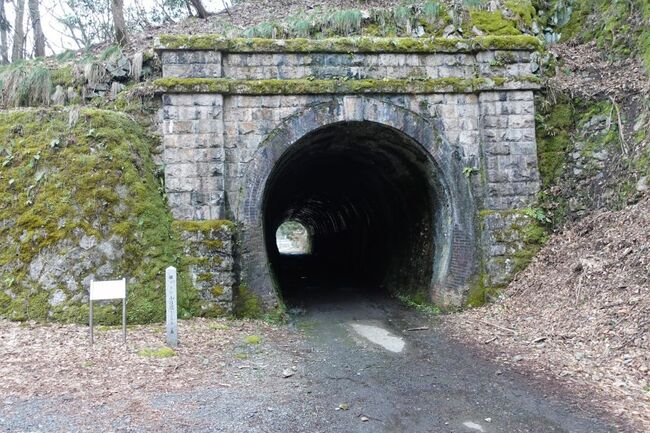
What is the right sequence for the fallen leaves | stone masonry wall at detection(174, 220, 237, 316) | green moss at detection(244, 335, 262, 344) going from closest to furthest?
the fallen leaves → green moss at detection(244, 335, 262, 344) → stone masonry wall at detection(174, 220, 237, 316)

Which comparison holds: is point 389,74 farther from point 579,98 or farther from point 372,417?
point 372,417

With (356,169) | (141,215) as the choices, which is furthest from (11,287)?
(356,169)

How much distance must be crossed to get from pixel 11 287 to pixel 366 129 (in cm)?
680

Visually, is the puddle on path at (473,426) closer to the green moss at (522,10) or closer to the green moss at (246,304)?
the green moss at (246,304)

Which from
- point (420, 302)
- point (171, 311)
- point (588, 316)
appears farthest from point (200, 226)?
point (588, 316)

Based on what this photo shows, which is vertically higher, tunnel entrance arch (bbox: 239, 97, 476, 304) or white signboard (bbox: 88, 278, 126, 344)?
tunnel entrance arch (bbox: 239, 97, 476, 304)

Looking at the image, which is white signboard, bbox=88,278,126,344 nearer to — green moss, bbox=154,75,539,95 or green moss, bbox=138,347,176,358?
green moss, bbox=138,347,176,358

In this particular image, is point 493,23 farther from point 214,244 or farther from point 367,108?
point 214,244

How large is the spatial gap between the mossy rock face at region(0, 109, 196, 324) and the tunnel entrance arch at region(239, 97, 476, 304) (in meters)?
1.72

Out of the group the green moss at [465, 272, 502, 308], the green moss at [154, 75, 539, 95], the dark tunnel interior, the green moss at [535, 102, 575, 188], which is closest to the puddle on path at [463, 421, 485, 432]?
the green moss at [465, 272, 502, 308]

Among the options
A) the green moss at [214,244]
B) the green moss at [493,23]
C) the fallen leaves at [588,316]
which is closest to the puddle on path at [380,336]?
the fallen leaves at [588,316]

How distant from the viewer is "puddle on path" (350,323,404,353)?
7.75m

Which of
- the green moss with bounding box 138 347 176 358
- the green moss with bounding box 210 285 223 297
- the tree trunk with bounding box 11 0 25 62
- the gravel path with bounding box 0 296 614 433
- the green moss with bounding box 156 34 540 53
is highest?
the tree trunk with bounding box 11 0 25 62

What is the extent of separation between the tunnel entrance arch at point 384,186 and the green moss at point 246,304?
158 mm
